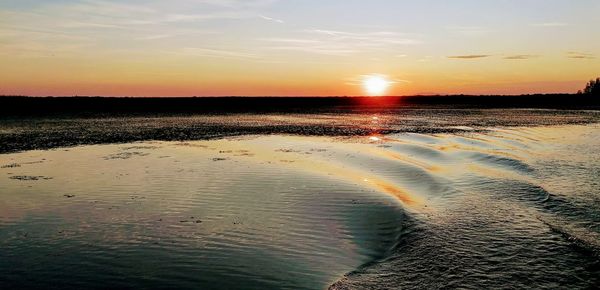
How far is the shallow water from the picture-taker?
901cm

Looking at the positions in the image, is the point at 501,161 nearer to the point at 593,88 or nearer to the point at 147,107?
the point at 147,107

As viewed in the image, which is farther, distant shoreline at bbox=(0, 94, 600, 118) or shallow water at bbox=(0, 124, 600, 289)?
distant shoreline at bbox=(0, 94, 600, 118)

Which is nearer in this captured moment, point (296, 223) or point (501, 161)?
point (296, 223)

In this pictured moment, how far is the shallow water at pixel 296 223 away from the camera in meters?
9.01

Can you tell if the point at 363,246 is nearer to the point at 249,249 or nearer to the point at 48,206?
the point at 249,249

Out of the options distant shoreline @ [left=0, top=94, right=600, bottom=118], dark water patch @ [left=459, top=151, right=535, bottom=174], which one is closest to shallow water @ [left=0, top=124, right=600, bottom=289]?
dark water patch @ [left=459, top=151, right=535, bottom=174]

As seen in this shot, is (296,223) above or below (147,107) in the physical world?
below

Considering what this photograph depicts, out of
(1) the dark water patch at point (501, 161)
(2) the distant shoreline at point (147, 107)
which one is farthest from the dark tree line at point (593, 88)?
(1) the dark water patch at point (501, 161)

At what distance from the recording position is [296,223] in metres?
12.5

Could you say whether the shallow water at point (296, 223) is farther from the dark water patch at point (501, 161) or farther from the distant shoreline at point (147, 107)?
the distant shoreline at point (147, 107)

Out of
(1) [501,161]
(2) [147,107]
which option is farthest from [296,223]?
(2) [147,107]

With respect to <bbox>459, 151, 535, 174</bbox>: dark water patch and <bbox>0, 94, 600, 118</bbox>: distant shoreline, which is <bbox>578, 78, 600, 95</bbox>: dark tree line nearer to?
<bbox>0, 94, 600, 118</bbox>: distant shoreline

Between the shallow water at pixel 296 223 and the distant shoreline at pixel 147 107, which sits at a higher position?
the distant shoreline at pixel 147 107

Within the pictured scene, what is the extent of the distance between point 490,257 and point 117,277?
7720 millimetres
